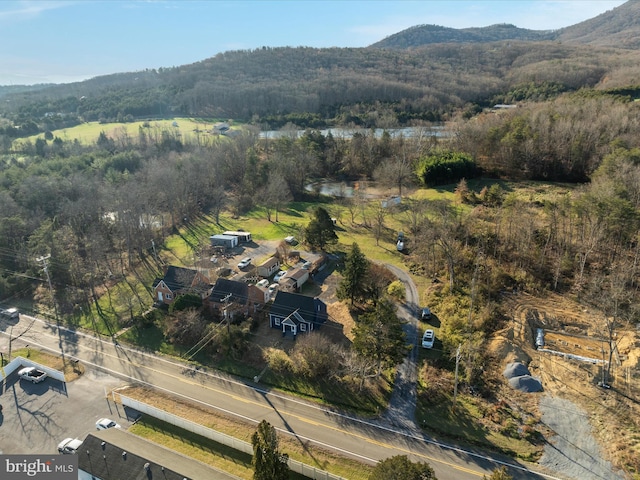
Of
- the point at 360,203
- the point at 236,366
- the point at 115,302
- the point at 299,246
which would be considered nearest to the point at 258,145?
the point at 360,203

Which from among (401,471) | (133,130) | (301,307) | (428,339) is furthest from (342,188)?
(133,130)

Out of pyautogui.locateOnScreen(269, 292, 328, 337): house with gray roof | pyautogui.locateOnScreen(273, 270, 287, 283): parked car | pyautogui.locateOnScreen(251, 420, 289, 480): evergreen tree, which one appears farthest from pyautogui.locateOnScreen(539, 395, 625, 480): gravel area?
pyautogui.locateOnScreen(273, 270, 287, 283): parked car

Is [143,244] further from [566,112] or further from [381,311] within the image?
[566,112]

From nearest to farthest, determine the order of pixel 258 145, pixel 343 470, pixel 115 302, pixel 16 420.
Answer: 1. pixel 343 470
2. pixel 16 420
3. pixel 115 302
4. pixel 258 145

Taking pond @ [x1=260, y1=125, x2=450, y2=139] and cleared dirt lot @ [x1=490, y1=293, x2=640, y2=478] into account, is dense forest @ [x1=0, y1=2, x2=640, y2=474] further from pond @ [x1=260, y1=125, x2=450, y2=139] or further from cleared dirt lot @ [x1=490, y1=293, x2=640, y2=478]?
pond @ [x1=260, y1=125, x2=450, y2=139]

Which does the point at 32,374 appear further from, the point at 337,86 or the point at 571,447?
the point at 337,86
